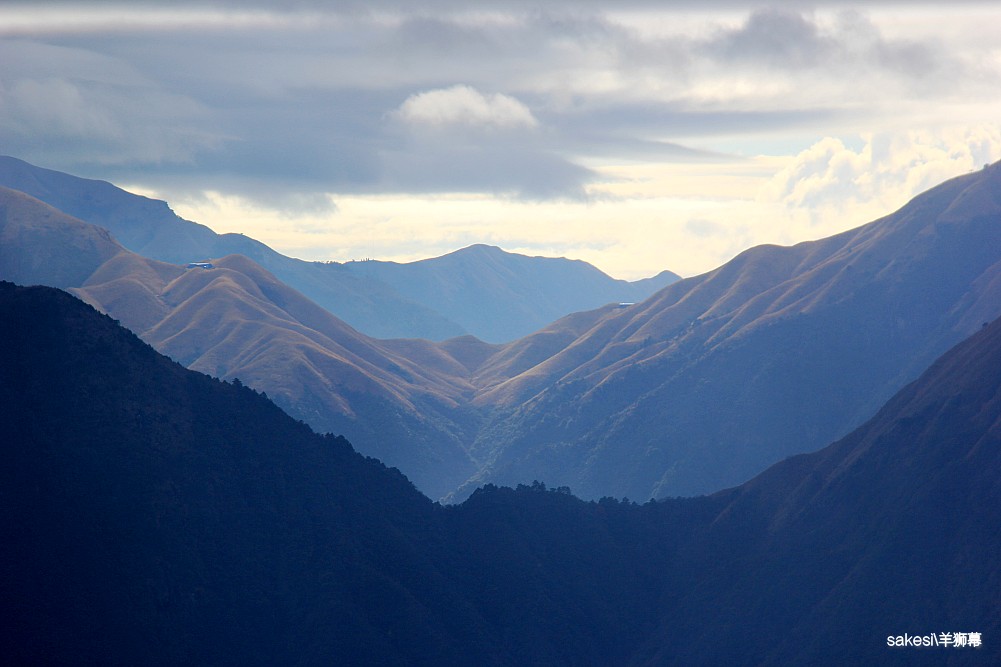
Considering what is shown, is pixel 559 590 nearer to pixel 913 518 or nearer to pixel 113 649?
pixel 913 518

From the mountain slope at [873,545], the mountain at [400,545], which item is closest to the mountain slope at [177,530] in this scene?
the mountain at [400,545]

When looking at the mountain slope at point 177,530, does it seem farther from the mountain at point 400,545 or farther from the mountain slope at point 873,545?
the mountain slope at point 873,545

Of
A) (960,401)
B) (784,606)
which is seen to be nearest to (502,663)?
(784,606)

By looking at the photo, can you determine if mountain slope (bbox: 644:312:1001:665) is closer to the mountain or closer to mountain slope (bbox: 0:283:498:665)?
the mountain

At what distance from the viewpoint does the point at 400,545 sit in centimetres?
13688

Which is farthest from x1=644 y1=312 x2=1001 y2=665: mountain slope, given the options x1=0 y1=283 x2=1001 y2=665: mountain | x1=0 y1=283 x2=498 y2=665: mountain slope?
x1=0 y1=283 x2=498 y2=665: mountain slope

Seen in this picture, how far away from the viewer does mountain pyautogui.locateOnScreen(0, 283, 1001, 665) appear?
115m

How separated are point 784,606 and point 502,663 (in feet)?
106

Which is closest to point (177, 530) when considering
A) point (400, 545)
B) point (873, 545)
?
point (400, 545)

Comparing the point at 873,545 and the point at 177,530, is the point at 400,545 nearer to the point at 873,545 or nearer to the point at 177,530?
the point at 177,530

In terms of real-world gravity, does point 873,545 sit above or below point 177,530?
below

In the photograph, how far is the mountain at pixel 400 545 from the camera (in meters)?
115

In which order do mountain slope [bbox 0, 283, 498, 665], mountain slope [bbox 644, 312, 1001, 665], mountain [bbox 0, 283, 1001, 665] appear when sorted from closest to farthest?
mountain slope [bbox 0, 283, 498, 665], mountain [bbox 0, 283, 1001, 665], mountain slope [bbox 644, 312, 1001, 665]

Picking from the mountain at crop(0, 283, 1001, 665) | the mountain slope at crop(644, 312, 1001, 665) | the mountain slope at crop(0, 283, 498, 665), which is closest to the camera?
the mountain slope at crop(0, 283, 498, 665)
